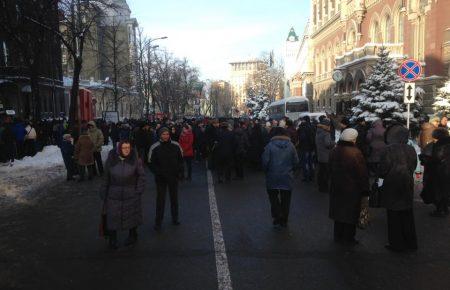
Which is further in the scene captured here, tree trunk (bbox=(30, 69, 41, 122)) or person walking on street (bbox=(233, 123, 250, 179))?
tree trunk (bbox=(30, 69, 41, 122))

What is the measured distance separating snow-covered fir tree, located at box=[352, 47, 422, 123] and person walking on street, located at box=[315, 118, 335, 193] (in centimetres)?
1653

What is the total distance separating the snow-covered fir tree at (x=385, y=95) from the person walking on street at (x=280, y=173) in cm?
2046

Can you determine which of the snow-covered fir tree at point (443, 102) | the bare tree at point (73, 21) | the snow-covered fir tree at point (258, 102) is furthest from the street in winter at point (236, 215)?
the snow-covered fir tree at point (258, 102)

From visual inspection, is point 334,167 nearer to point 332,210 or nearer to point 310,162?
point 332,210

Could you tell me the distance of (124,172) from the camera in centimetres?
644

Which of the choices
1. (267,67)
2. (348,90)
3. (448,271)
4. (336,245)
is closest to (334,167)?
(336,245)

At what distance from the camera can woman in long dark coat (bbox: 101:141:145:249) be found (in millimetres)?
6426

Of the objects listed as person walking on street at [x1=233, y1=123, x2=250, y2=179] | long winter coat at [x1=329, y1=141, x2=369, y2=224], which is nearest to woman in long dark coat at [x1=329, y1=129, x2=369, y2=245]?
long winter coat at [x1=329, y1=141, x2=369, y2=224]

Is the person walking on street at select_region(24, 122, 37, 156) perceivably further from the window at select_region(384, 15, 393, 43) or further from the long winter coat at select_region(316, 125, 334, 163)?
the window at select_region(384, 15, 393, 43)

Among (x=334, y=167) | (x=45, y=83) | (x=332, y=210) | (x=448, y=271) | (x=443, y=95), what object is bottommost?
(x=448, y=271)

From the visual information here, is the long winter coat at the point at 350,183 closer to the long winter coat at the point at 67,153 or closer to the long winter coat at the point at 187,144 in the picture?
the long winter coat at the point at 187,144

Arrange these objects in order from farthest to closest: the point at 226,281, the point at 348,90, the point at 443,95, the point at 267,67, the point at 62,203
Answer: the point at 267,67, the point at 348,90, the point at 443,95, the point at 62,203, the point at 226,281

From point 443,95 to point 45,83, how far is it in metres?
33.9

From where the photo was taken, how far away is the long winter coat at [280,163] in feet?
25.0
